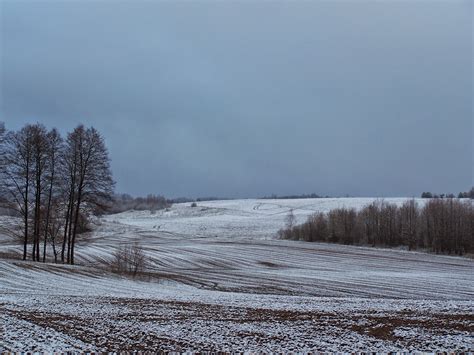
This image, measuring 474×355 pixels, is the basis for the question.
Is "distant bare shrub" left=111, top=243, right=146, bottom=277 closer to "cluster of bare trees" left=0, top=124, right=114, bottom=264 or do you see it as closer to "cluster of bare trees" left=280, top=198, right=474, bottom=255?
"cluster of bare trees" left=0, top=124, right=114, bottom=264

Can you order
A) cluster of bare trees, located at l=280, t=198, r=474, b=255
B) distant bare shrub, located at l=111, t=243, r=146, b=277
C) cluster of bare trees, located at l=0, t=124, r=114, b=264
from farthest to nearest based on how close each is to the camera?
cluster of bare trees, located at l=280, t=198, r=474, b=255 < cluster of bare trees, located at l=0, t=124, r=114, b=264 < distant bare shrub, located at l=111, t=243, r=146, b=277

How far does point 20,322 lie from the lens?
37.5 ft

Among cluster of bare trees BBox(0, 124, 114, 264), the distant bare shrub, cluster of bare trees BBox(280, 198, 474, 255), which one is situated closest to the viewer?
the distant bare shrub

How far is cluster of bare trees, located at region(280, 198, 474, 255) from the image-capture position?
71812 millimetres

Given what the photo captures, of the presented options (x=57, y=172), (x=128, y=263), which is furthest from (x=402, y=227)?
(x=57, y=172)

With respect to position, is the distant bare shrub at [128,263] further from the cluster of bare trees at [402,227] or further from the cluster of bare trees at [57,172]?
the cluster of bare trees at [402,227]

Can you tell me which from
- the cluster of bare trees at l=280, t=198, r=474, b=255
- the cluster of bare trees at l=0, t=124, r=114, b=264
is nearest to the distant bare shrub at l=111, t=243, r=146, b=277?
the cluster of bare trees at l=0, t=124, r=114, b=264

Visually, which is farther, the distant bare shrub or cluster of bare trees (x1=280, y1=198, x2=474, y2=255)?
cluster of bare trees (x1=280, y1=198, x2=474, y2=255)


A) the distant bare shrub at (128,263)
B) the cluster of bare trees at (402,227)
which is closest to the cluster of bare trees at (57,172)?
the distant bare shrub at (128,263)

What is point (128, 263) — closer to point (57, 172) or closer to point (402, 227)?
point (57, 172)

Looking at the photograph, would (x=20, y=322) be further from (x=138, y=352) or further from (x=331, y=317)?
(x=331, y=317)

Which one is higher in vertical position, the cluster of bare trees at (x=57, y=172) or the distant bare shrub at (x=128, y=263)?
the cluster of bare trees at (x=57, y=172)

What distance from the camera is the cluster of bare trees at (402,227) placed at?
71812mm

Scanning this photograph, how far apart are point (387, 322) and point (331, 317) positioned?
158 cm
